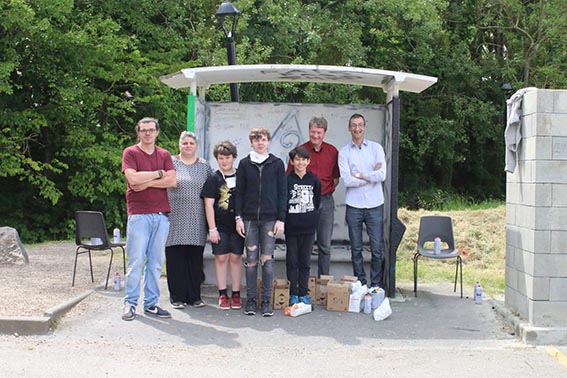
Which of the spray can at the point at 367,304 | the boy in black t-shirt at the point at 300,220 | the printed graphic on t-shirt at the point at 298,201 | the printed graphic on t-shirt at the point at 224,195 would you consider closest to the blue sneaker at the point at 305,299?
the boy in black t-shirt at the point at 300,220

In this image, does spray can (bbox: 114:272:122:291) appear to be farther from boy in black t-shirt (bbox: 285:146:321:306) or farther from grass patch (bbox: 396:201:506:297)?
grass patch (bbox: 396:201:506:297)

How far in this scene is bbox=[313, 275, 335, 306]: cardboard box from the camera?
7.73 meters

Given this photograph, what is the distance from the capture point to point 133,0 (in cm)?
1742

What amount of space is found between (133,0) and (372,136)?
10513 millimetres

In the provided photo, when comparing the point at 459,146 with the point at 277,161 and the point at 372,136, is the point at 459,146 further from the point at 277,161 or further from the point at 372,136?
the point at 277,161

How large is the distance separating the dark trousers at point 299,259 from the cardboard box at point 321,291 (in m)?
0.33

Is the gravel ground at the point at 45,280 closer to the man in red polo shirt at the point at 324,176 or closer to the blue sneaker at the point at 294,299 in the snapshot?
the blue sneaker at the point at 294,299

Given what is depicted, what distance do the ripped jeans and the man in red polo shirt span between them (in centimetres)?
104

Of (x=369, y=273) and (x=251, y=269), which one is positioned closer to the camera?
(x=251, y=269)

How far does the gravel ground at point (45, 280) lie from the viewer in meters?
7.31

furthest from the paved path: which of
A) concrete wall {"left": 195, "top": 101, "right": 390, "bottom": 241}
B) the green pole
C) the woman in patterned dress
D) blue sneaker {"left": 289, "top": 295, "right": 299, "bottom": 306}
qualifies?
concrete wall {"left": 195, "top": 101, "right": 390, "bottom": 241}

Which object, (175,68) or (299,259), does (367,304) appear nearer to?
(299,259)

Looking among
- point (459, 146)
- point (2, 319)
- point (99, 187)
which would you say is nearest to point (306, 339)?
point (2, 319)

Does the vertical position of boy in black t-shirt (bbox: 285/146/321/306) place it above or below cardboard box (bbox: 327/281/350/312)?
above
